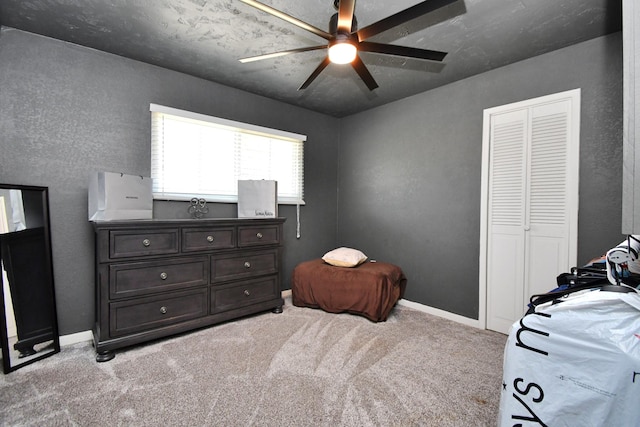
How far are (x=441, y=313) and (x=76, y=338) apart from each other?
11.5 ft

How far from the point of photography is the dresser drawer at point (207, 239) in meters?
2.55

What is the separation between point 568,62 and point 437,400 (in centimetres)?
284

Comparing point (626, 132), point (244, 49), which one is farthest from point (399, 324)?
point (244, 49)

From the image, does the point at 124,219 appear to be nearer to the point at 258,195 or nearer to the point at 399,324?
the point at 258,195

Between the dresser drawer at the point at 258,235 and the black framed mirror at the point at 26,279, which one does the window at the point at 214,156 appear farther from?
the black framed mirror at the point at 26,279

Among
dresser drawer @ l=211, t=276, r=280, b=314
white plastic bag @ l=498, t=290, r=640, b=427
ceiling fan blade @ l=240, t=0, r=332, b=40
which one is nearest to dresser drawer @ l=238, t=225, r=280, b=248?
dresser drawer @ l=211, t=276, r=280, b=314

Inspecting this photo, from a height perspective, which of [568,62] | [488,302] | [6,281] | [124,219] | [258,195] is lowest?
[488,302]

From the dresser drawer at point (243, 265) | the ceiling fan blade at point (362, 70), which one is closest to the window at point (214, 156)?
the dresser drawer at point (243, 265)

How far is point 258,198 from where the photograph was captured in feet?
10.5

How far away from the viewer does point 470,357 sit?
228 centimetres

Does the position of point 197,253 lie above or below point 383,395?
above

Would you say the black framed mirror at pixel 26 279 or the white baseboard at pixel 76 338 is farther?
the white baseboard at pixel 76 338

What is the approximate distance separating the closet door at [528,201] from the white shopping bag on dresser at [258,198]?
2.20 meters

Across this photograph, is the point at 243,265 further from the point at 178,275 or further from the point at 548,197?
the point at 548,197
